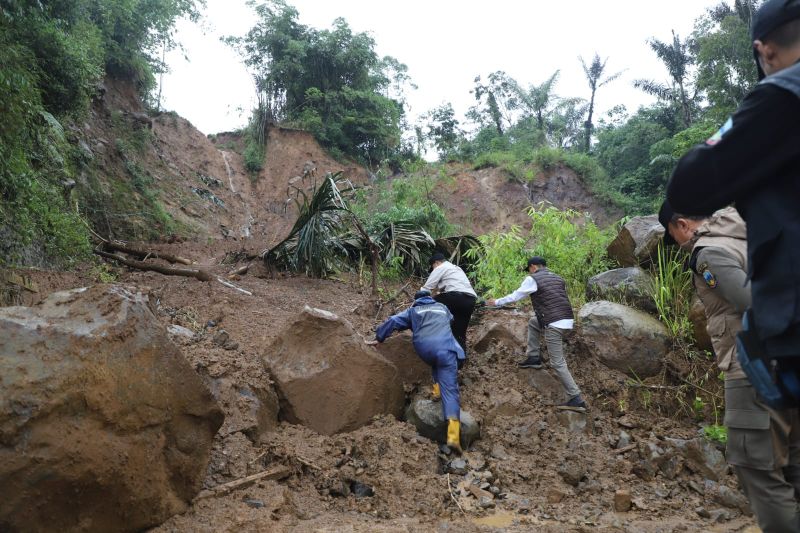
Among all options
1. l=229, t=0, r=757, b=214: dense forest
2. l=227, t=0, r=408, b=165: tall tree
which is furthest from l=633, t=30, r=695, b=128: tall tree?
l=227, t=0, r=408, b=165: tall tree

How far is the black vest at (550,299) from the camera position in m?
5.06

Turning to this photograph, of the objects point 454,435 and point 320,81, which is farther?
point 320,81

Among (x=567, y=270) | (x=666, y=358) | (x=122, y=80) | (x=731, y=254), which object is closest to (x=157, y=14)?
(x=122, y=80)

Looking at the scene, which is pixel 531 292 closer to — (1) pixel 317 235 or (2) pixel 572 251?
(2) pixel 572 251

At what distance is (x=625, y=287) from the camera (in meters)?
6.09

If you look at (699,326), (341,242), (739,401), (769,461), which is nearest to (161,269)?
(341,242)

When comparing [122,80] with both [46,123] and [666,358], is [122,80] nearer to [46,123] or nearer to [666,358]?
[46,123]

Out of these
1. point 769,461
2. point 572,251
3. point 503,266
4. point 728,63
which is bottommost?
point 769,461

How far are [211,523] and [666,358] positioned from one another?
15.0 feet

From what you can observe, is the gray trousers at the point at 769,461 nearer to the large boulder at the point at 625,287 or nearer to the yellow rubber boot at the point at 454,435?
the yellow rubber boot at the point at 454,435

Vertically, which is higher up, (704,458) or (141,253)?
(141,253)

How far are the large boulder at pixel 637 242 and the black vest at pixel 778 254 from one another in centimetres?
548

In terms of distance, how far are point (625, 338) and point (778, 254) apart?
4.66m

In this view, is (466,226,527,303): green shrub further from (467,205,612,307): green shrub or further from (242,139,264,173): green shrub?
(242,139,264,173): green shrub
